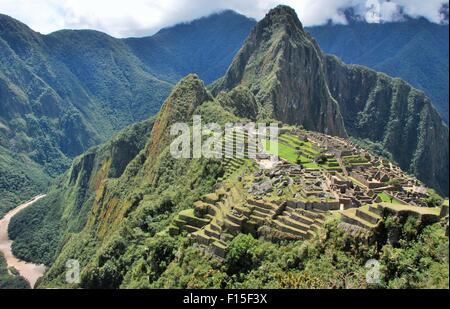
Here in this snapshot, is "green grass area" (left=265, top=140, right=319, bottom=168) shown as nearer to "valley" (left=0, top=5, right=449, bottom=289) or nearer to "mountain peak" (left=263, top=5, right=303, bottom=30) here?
"valley" (left=0, top=5, right=449, bottom=289)

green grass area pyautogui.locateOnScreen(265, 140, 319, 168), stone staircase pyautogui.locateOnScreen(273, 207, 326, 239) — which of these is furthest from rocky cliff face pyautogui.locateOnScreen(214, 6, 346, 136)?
stone staircase pyautogui.locateOnScreen(273, 207, 326, 239)

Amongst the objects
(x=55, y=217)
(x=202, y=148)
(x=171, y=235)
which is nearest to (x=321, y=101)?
(x=55, y=217)

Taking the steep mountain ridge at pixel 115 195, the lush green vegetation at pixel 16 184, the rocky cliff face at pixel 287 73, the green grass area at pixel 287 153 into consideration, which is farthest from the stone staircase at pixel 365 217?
the lush green vegetation at pixel 16 184

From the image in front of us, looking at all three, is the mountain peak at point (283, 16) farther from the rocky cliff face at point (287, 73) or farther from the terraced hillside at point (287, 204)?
the terraced hillside at point (287, 204)

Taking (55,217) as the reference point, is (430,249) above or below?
above
